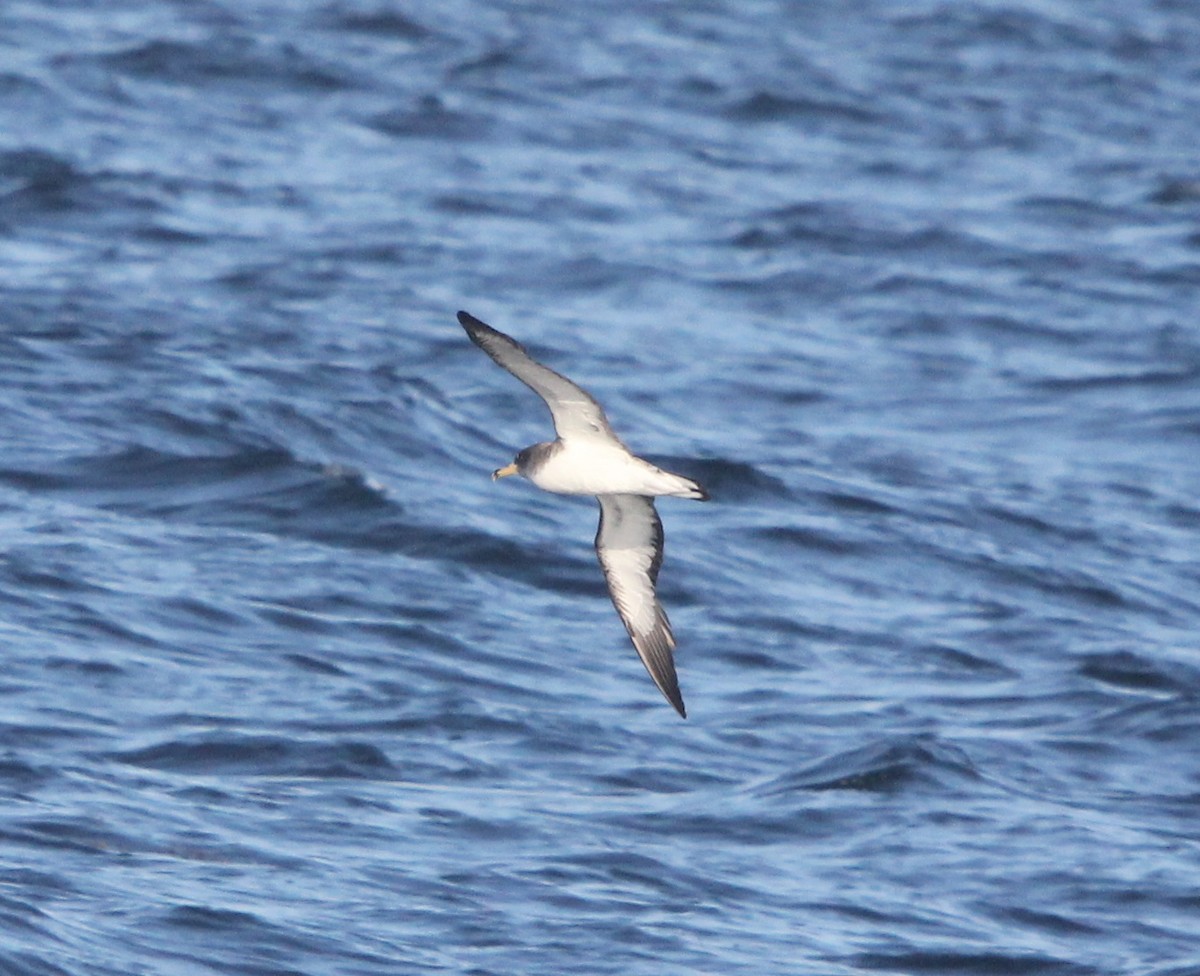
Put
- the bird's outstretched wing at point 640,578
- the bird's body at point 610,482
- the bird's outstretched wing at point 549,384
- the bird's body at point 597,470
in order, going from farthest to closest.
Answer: the bird's outstretched wing at point 640,578 → the bird's body at point 597,470 → the bird's body at point 610,482 → the bird's outstretched wing at point 549,384

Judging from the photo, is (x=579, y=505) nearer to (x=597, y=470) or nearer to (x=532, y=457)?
(x=532, y=457)

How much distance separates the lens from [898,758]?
11.5 meters

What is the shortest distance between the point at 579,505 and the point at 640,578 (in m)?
5.47

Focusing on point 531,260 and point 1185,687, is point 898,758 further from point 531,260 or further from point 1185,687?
point 531,260

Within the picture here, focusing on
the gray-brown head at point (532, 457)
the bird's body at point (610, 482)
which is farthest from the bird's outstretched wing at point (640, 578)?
the gray-brown head at point (532, 457)

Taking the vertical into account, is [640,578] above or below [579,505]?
above

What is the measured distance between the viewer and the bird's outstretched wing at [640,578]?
9469 mm

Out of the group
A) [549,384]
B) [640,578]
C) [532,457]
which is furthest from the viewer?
[640,578]

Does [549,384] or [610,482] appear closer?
[549,384]

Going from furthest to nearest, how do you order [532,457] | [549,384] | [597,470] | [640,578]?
1. [640,578]
2. [532,457]
3. [597,470]
4. [549,384]

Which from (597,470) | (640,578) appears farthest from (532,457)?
(640,578)

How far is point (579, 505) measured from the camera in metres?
15.1

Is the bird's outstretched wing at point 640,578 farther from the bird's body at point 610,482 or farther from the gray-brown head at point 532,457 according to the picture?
the gray-brown head at point 532,457

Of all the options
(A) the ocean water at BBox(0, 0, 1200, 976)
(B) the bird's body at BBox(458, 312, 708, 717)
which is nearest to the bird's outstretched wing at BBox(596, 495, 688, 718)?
(B) the bird's body at BBox(458, 312, 708, 717)
